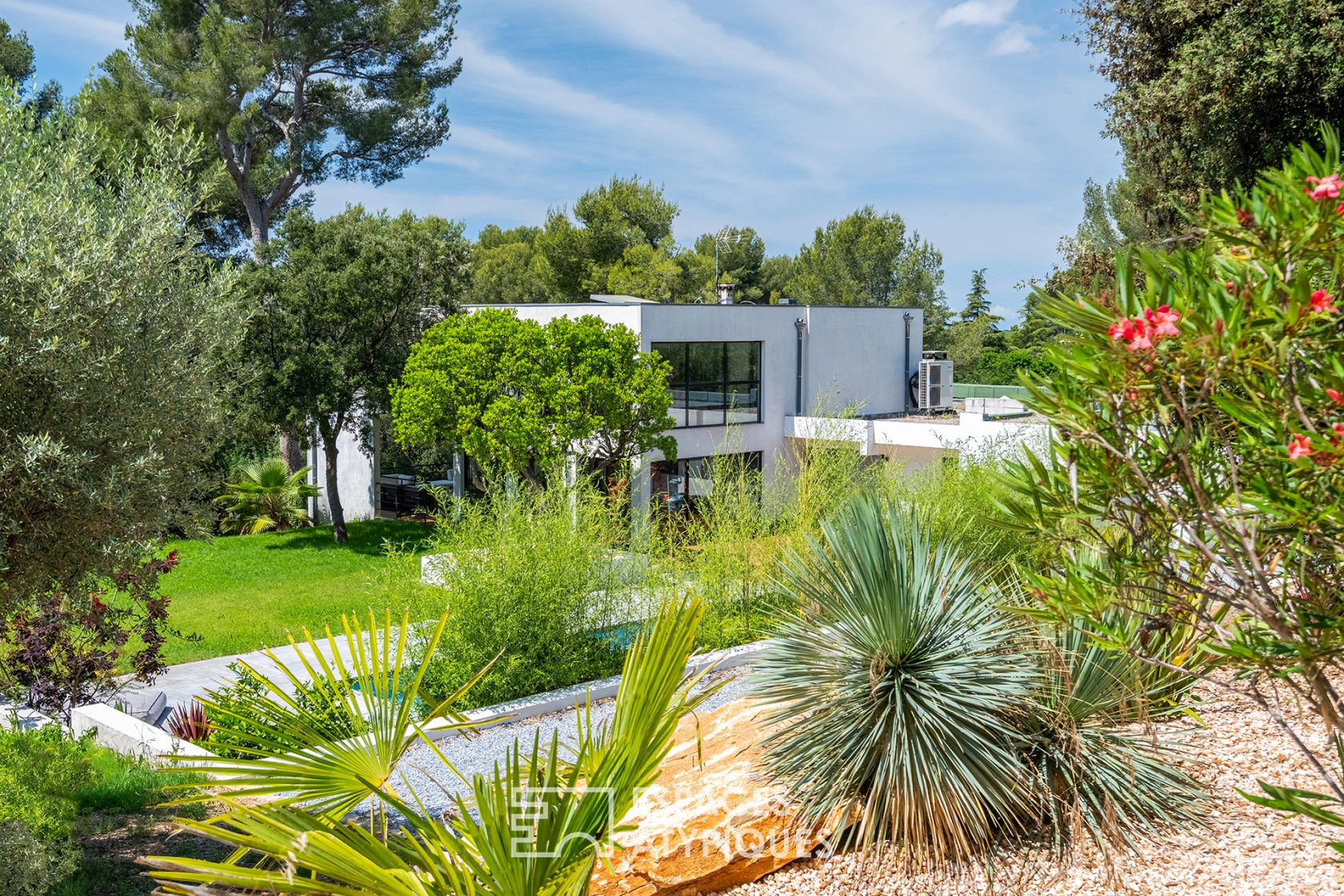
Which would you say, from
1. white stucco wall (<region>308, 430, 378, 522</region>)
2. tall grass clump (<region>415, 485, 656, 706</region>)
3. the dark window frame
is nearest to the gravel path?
tall grass clump (<region>415, 485, 656, 706</region>)

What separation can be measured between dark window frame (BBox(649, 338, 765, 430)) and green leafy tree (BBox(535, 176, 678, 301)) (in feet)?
57.4

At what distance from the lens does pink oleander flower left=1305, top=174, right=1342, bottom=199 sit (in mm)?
2641

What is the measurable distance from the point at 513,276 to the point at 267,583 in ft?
92.8

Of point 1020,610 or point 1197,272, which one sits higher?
point 1197,272

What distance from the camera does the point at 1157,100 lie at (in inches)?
555

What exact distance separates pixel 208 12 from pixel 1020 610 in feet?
78.2

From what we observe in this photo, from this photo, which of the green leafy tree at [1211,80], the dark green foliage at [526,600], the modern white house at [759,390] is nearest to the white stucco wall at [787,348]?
the modern white house at [759,390]

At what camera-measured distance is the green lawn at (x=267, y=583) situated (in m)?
14.0

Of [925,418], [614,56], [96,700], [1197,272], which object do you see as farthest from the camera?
[614,56]

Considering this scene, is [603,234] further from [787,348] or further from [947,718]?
[947,718]

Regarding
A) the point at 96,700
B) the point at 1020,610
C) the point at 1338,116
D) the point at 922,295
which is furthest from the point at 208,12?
the point at 922,295

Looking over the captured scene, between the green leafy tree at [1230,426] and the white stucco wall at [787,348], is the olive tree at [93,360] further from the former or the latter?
the white stucco wall at [787,348]

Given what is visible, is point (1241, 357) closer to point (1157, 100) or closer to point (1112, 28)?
point (1157, 100)

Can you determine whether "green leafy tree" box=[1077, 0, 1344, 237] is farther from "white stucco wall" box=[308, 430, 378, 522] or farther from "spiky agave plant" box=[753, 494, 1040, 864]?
"white stucco wall" box=[308, 430, 378, 522]
